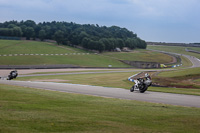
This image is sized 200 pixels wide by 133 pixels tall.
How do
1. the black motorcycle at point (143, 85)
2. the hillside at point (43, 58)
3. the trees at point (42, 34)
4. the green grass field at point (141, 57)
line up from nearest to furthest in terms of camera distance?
the black motorcycle at point (143, 85) < the hillside at point (43, 58) < the green grass field at point (141, 57) < the trees at point (42, 34)

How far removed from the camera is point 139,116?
12617 mm

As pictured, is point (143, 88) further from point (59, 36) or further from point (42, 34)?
point (42, 34)

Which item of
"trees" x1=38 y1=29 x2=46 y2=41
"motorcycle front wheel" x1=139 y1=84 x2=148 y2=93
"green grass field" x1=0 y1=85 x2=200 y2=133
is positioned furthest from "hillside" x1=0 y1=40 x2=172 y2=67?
"green grass field" x1=0 y1=85 x2=200 y2=133

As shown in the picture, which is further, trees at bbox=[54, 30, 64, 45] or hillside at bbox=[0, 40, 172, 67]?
trees at bbox=[54, 30, 64, 45]

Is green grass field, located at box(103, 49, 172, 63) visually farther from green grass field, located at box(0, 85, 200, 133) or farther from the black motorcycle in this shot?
green grass field, located at box(0, 85, 200, 133)

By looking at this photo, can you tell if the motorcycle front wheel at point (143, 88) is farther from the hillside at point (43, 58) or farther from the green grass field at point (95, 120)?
the hillside at point (43, 58)

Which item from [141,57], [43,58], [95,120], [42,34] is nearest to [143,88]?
[95,120]

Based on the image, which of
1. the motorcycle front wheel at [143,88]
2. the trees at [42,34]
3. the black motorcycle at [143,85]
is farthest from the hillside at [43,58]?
the motorcycle front wheel at [143,88]

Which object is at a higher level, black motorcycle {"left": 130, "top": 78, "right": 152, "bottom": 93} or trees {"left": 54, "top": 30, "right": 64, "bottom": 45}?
trees {"left": 54, "top": 30, "right": 64, "bottom": 45}

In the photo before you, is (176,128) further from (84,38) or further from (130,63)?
(84,38)

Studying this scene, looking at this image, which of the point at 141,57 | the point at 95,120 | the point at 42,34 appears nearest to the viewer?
the point at 95,120

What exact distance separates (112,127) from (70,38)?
15366 centimetres

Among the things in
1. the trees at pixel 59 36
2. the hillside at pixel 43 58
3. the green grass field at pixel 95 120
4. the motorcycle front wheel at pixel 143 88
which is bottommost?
the hillside at pixel 43 58

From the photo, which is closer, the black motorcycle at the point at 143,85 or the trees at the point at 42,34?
the black motorcycle at the point at 143,85
